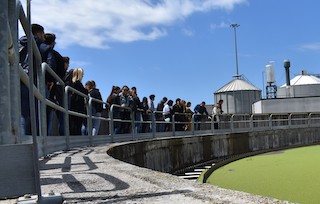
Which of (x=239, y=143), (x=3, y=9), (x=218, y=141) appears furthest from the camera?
(x=239, y=143)

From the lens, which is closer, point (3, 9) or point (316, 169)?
point (3, 9)

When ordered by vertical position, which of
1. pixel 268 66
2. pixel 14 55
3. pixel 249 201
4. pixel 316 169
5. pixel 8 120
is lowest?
pixel 316 169

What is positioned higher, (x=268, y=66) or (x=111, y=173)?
(x=268, y=66)

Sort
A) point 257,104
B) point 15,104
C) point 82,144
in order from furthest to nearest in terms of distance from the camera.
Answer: point 257,104 → point 82,144 → point 15,104

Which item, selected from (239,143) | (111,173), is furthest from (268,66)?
(111,173)

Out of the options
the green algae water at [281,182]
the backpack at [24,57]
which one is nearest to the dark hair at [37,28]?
the backpack at [24,57]

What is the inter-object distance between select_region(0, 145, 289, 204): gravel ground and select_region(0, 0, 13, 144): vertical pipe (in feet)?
1.32

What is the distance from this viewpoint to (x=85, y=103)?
7.88 m

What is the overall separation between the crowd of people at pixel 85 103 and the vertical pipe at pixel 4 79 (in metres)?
0.20

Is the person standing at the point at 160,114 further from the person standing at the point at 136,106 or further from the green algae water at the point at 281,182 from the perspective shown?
the green algae water at the point at 281,182

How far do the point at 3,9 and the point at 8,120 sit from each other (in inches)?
21.3

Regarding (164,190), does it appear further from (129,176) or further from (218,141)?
(218,141)

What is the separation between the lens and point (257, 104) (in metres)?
37.6

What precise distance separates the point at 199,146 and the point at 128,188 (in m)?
10.0
